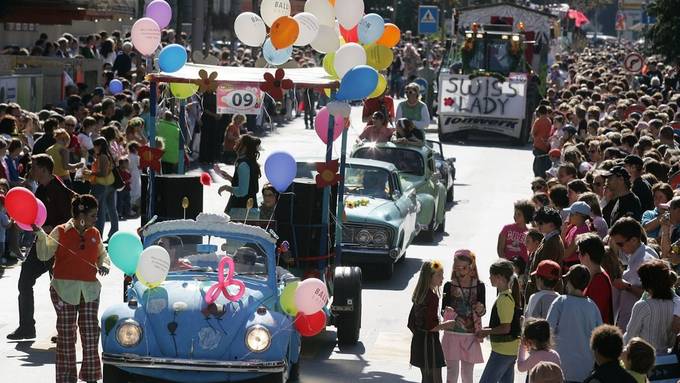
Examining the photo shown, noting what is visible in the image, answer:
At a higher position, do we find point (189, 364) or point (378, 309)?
point (189, 364)

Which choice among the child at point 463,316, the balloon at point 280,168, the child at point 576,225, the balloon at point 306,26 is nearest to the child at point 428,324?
the child at point 463,316

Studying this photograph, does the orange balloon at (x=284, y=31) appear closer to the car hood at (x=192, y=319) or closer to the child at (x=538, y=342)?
the car hood at (x=192, y=319)

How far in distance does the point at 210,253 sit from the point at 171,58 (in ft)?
9.45

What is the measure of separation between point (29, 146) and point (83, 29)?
2459cm

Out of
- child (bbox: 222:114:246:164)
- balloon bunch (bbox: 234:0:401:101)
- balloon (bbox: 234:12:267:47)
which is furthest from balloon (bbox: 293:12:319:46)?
child (bbox: 222:114:246:164)

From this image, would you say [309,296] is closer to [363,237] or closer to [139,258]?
[139,258]

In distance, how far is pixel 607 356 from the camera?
8773 mm

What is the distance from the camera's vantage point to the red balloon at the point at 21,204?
39.8 feet

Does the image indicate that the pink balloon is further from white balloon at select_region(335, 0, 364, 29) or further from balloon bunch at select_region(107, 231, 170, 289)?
balloon bunch at select_region(107, 231, 170, 289)

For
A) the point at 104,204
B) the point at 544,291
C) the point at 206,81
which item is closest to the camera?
the point at 544,291

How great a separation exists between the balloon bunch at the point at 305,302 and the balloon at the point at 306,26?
10.8 feet

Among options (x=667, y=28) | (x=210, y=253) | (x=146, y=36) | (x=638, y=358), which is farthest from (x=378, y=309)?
(x=667, y=28)

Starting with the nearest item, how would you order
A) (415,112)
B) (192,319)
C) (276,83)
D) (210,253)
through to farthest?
1. (192,319)
2. (210,253)
3. (276,83)
4. (415,112)

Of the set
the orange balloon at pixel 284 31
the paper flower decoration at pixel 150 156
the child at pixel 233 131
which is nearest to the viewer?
the orange balloon at pixel 284 31
